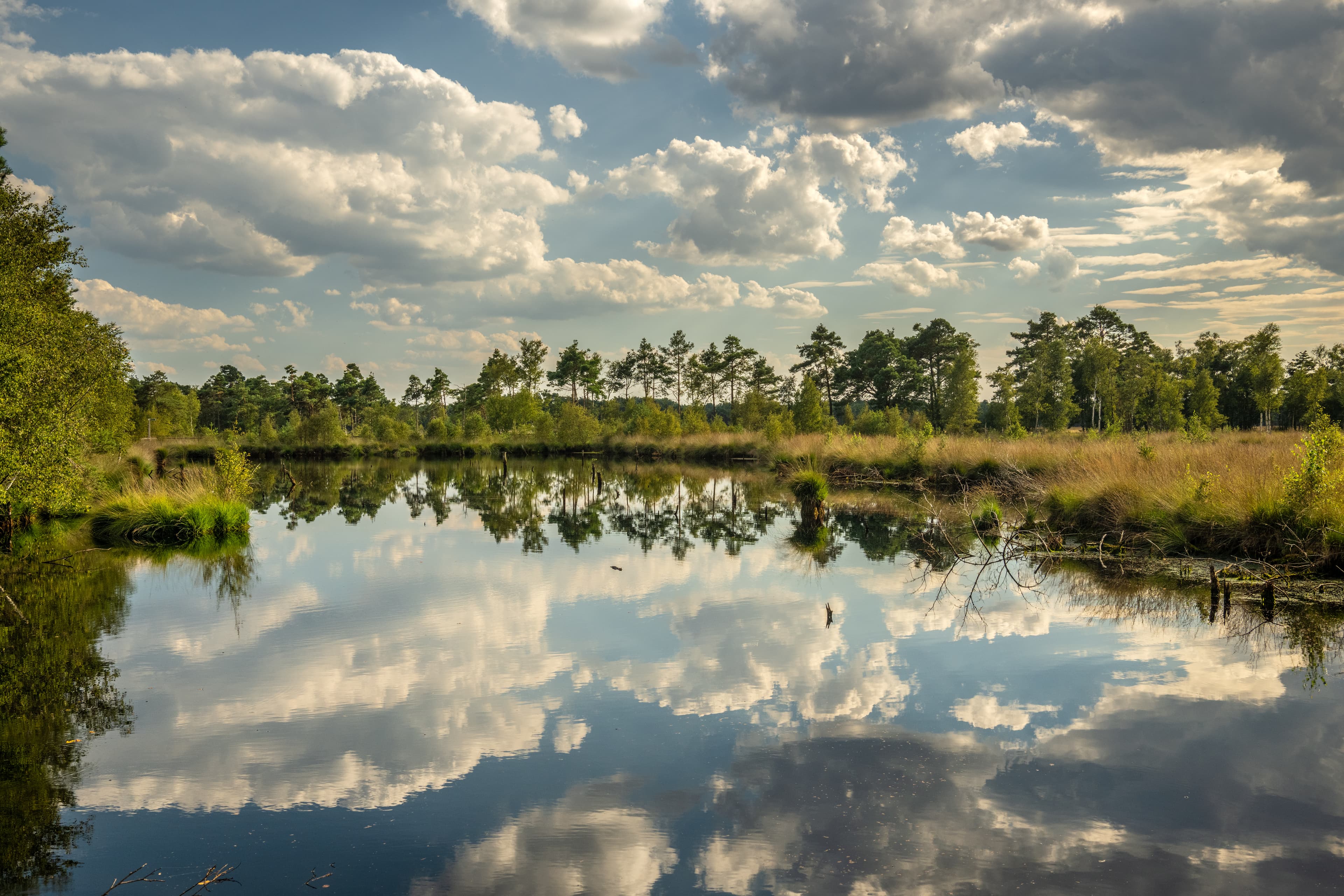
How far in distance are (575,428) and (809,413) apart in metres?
20.4

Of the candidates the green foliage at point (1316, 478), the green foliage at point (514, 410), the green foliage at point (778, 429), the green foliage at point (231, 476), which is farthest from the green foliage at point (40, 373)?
the green foliage at point (514, 410)

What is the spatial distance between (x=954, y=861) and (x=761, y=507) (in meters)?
19.4

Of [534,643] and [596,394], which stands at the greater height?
[596,394]

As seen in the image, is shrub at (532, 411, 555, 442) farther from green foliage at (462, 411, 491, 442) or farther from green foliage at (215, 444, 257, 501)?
green foliage at (215, 444, 257, 501)

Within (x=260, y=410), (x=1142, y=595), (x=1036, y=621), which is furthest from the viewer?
(x=260, y=410)

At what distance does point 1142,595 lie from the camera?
11180 millimetres

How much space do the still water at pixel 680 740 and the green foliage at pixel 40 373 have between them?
4528mm

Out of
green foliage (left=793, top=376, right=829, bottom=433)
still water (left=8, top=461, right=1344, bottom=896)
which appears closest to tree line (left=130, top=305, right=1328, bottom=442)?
green foliage (left=793, top=376, right=829, bottom=433)

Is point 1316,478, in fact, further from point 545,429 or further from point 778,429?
point 545,429

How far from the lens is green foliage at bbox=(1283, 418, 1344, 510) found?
11297mm

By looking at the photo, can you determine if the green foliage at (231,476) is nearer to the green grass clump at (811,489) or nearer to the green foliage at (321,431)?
the green grass clump at (811,489)

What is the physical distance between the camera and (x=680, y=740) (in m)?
6.31

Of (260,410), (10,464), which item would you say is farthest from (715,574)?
(260,410)

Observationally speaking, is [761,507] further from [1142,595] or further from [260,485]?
[260,485]
